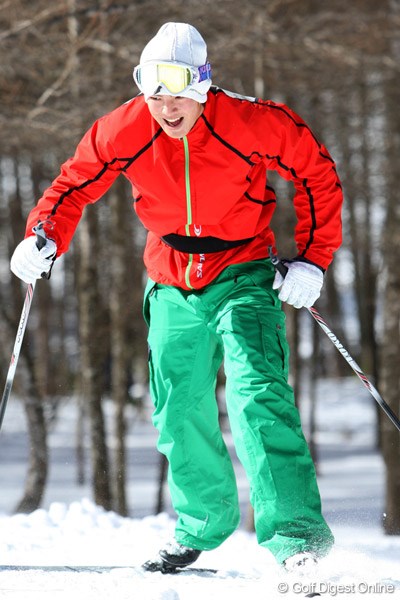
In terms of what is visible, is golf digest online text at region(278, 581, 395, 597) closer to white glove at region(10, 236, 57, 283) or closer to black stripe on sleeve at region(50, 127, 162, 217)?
white glove at region(10, 236, 57, 283)

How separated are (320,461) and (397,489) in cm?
952

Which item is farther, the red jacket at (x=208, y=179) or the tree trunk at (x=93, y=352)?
the tree trunk at (x=93, y=352)

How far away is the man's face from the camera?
3350 millimetres

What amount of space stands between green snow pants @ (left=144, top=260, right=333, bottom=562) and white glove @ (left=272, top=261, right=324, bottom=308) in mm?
99

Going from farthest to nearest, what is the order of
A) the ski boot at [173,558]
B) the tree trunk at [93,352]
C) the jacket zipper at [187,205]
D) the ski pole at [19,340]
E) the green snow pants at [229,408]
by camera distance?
the tree trunk at [93,352] < the ski boot at [173,558] < the ski pole at [19,340] < the jacket zipper at [187,205] < the green snow pants at [229,408]

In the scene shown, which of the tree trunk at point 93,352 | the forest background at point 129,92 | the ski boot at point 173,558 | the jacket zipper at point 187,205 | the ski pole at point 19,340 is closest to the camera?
the jacket zipper at point 187,205

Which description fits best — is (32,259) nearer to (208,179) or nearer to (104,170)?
(104,170)

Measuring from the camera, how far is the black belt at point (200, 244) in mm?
3628

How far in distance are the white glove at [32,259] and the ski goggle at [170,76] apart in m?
0.77

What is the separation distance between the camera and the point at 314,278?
360 centimetres

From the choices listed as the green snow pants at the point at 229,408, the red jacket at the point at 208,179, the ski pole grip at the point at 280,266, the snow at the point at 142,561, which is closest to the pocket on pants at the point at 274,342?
the green snow pants at the point at 229,408

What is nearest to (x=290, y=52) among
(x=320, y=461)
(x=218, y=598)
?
(x=218, y=598)

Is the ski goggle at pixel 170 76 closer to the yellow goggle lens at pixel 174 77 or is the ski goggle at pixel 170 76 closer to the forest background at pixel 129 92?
the yellow goggle lens at pixel 174 77

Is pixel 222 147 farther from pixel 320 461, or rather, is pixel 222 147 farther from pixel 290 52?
pixel 320 461
